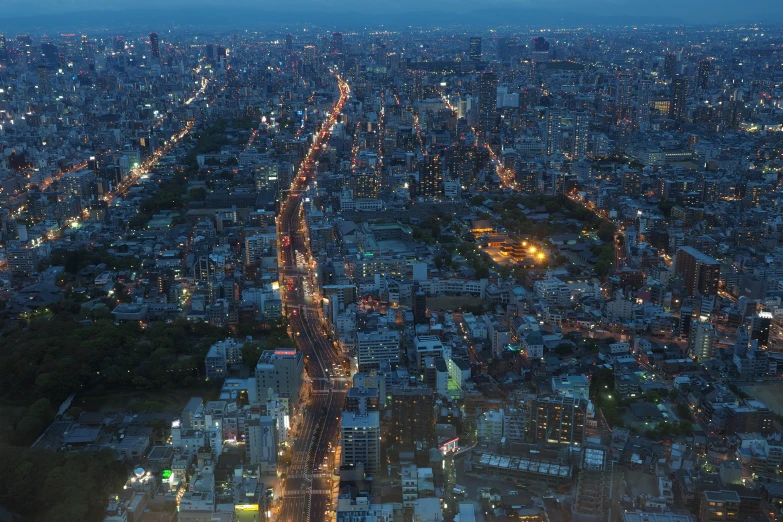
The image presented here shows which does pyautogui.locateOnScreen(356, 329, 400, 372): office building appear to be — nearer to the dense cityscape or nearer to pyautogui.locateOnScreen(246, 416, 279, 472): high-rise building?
the dense cityscape

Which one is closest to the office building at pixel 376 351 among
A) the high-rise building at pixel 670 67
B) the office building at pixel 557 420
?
the office building at pixel 557 420

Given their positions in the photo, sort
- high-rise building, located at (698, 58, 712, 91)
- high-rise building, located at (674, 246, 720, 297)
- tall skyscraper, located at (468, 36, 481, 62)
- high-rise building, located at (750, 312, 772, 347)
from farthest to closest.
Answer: tall skyscraper, located at (468, 36, 481, 62) → high-rise building, located at (698, 58, 712, 91) → high-rise building, located at (674, 246, 720, 297) → high-rise building, located at (750, 312, 772, 347)

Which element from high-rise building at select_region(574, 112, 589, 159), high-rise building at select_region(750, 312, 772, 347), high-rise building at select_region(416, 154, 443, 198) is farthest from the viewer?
high-rise building at select_region(574, 112, 589, 159)

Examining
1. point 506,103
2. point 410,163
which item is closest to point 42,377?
point 410,163

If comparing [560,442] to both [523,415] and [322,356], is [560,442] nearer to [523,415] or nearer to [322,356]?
[523,415]

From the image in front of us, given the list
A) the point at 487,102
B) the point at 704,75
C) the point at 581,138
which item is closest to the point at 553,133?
the point at 581,138

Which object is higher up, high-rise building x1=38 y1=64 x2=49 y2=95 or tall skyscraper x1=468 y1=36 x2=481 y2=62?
tall skyscraper x1=468 y1=36 x2=481 y2=62

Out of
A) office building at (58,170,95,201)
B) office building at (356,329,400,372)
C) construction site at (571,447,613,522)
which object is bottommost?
construction site at (571,447,613,522)

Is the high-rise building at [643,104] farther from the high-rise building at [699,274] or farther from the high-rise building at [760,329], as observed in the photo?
the high-rise building at [760,329]

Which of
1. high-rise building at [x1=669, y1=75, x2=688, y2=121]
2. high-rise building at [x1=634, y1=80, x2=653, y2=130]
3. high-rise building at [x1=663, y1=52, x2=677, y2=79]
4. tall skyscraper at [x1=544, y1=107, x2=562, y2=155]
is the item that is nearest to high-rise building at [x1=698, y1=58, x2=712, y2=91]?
high-rise building at [x1=663, y1=52, x2=677, y2=79]
